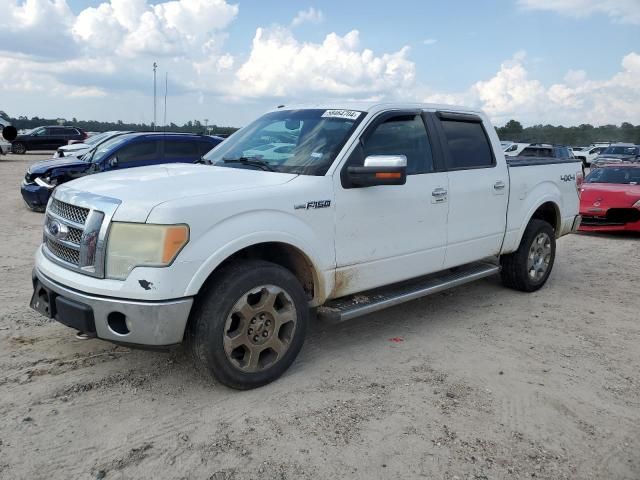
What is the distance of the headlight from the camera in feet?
10.5

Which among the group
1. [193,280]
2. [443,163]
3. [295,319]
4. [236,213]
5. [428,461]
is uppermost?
[443,163]

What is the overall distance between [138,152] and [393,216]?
8.50 meters

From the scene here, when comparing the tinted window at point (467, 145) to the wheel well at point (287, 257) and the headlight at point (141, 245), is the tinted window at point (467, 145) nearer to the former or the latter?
the wheel well at point (287, 257)

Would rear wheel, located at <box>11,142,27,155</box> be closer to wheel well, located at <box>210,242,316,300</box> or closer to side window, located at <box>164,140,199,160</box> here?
side window, located at <box>164,140,199,160</box>

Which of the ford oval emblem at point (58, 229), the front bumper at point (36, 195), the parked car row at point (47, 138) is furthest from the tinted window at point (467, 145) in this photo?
the parked car row at point (47, 138)

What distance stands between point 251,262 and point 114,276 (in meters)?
0.86

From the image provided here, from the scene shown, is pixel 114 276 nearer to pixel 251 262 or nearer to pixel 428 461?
pixel 251 262

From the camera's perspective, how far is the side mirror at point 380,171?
12.7 ft

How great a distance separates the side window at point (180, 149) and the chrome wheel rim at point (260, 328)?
8705 millimetres

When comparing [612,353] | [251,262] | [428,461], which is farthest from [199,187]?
[612,353]

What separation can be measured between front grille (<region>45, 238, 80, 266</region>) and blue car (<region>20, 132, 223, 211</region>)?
748 centimetres

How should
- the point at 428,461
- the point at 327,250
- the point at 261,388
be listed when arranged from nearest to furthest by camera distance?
the point at 428,461 < the point at 261,388 < the point at 327,250

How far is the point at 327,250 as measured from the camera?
13.1 ft

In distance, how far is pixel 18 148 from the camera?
31.3m
